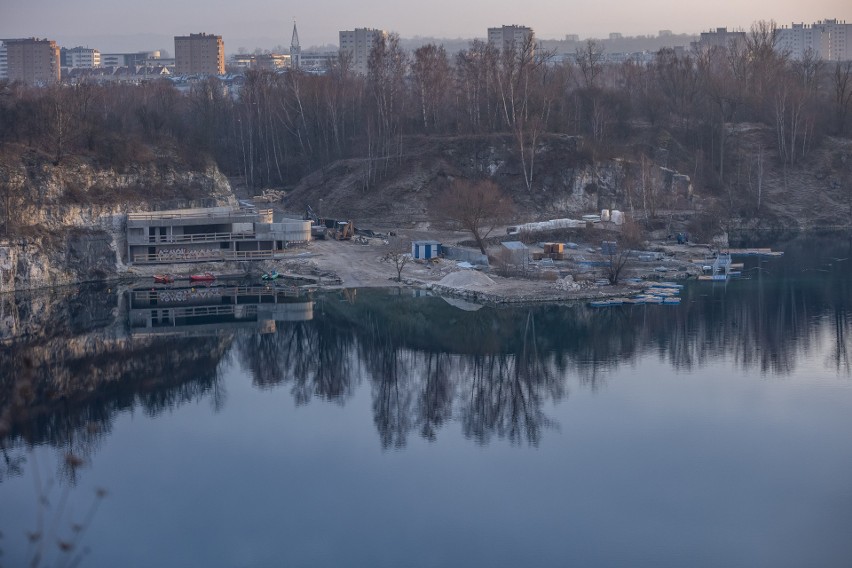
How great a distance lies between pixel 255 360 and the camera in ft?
60.4

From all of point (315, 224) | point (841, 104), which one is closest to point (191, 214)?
point (315, 224)

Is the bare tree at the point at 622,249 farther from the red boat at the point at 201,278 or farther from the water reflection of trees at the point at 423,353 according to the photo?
the red boat at the point at 201,278

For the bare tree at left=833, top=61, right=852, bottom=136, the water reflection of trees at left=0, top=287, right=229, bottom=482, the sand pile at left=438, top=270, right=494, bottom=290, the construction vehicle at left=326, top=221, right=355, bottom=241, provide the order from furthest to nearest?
the bare tree at left=833, top=61, right=852, bottom=136 → the construction vehicle at left=326, top=221, right=355, bottom=241 → the sand pile at left=438, top=270, right=494, bottom=290 → the water reflection of trees at left=0, top=287, right=229, bottom=482

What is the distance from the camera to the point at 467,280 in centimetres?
2294

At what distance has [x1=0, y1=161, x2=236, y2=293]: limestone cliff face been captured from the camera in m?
23.5

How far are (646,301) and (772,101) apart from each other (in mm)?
19083

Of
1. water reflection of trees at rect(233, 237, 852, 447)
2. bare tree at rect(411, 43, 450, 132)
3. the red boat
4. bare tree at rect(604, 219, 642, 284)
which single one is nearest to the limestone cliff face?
the red boat

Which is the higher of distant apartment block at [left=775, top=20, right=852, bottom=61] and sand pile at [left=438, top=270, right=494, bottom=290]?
distant apartment block at [left=775, top=20, right=852, bottom=61]

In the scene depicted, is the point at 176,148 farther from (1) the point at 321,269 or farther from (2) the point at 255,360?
(2) the point at 255,360

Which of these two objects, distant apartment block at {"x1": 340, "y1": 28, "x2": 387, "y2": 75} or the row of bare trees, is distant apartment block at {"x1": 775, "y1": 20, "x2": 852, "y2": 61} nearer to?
distant apartment block at {"x1": 340, "y1": 28, "x2": 387, "y2": 75}

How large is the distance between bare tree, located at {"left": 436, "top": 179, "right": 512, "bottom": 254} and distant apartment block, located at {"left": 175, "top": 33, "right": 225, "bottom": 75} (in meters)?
72.8

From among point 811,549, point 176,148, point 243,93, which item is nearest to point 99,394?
point 811,549

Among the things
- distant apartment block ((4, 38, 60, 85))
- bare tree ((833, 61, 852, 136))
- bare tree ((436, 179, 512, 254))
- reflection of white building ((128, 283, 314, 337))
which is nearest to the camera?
reflection of white building ((128, 283, 314, 337))

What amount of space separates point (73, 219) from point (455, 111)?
15.5 metres
